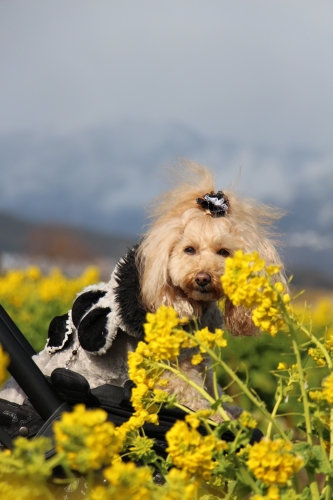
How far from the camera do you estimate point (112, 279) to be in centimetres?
241

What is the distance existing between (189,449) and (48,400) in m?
0.65

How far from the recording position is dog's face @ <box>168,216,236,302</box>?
8.29 feet

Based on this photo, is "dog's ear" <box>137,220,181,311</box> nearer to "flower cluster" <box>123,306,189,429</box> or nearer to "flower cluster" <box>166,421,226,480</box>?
"flower cluster" <box>123,306,189,429</box>

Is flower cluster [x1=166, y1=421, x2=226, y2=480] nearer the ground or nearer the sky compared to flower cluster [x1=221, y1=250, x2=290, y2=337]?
nearer the ground

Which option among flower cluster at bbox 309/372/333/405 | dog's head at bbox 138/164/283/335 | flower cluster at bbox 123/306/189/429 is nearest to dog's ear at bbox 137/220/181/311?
dog's head at bbox 138/164/283/335

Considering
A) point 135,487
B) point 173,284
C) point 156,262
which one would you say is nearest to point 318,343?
point 135,487

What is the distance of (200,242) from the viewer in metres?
2.61

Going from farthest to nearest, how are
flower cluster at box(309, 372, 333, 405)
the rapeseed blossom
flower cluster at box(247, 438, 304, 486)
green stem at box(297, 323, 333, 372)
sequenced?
the rapeseed blossom < green stem at box(297, 323, 333, 372) < flower cluster at box(309, 372, 333, 405) < flower cluster at box(247, 438, 304, 486)

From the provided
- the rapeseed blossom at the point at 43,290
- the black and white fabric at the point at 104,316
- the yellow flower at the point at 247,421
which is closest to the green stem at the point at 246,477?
the yellow flower at the point at 247,421

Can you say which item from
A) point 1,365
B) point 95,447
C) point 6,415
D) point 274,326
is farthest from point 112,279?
point 95,447

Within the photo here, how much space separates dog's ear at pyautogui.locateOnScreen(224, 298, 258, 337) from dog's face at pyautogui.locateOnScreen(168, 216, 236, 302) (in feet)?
0.35

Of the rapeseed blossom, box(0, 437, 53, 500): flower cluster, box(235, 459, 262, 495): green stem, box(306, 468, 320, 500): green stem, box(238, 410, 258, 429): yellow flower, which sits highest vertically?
the rapeseed blossom

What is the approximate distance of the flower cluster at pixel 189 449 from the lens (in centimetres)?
111

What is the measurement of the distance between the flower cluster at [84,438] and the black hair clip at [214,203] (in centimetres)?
167
